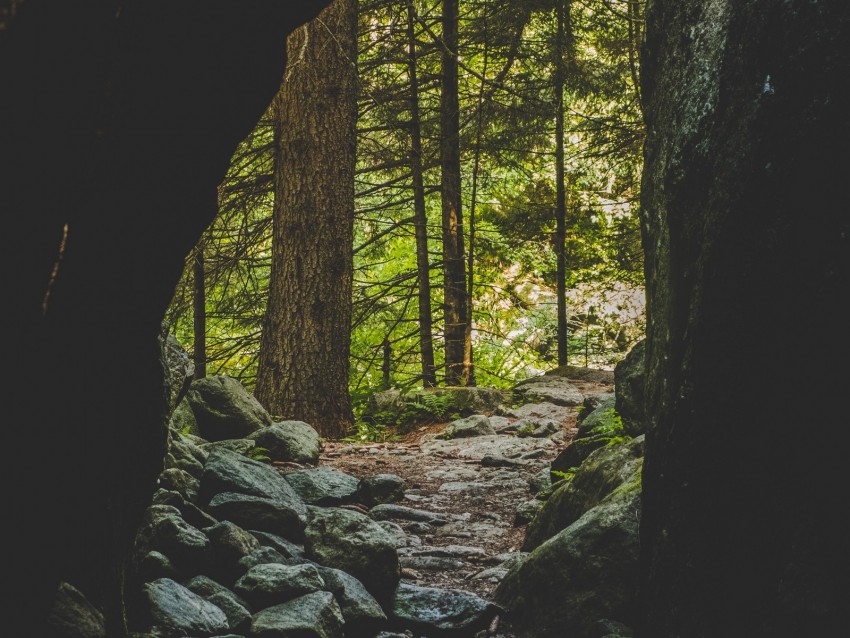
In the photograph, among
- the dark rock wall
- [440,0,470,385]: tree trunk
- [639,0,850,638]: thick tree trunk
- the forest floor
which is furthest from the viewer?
[440,0,470,385]: tree trunk

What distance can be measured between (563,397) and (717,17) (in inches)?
372

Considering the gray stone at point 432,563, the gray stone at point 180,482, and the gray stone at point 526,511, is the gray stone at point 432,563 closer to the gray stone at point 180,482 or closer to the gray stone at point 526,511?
the gray stone at point 526,511

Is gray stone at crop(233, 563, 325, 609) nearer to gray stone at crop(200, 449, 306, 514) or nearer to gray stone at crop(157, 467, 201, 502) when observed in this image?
gray stone at crop(157, 467, 201, 502)

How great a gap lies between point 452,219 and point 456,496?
7242mm

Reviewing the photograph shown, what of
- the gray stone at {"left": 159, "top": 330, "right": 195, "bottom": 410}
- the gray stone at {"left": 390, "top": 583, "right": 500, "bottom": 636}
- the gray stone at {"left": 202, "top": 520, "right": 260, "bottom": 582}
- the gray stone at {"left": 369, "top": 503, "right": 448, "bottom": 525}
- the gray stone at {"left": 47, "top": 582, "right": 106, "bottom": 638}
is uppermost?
the gray stone at {"left": 159, "top": 330, "right": 195, "bottom": 410}

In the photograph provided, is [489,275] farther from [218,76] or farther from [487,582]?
[218,76]

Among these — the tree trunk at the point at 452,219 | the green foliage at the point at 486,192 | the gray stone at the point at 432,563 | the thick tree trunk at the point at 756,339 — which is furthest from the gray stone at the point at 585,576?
the tree trunk at the point at 452,219

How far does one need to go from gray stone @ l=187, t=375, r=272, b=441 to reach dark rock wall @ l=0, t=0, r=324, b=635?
453cm

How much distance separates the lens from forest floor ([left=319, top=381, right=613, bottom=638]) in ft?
Answer: 16.2

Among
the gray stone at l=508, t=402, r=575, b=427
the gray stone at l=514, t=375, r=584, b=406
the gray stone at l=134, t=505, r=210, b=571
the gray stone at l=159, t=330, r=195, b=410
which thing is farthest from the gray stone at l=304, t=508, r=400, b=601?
the gray stone at l=514, t=375, r=584, b=406

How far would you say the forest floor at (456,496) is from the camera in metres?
4.94

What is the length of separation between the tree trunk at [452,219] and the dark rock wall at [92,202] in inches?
426

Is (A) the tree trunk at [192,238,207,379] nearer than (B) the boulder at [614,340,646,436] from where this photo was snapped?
No

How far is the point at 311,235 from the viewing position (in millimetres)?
8734
